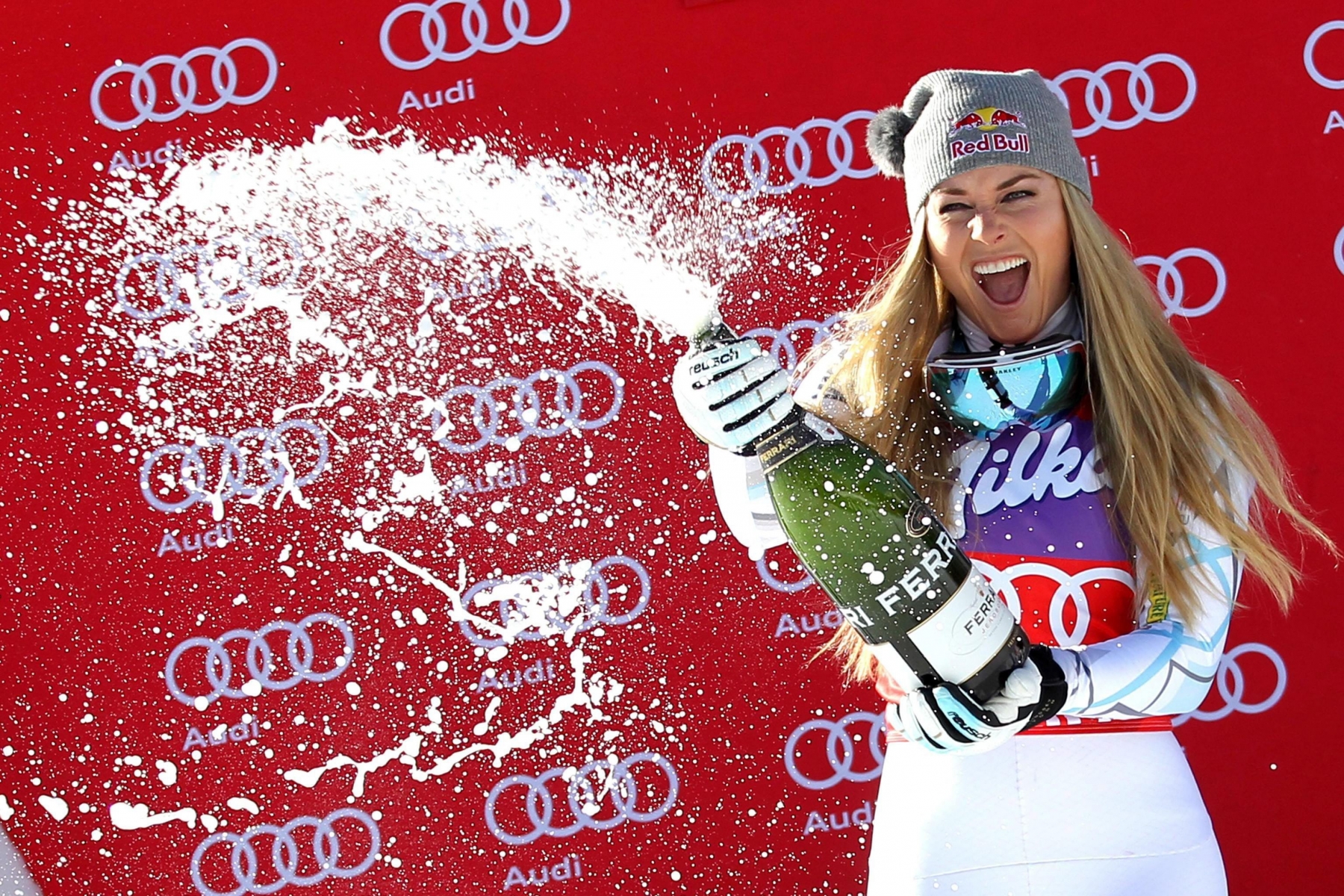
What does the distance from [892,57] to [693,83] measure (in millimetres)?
447

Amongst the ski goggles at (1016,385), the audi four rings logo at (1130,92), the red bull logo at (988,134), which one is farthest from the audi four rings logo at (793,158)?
the ski goggles at (1016,385)

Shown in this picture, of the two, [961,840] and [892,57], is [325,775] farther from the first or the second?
[892,57]

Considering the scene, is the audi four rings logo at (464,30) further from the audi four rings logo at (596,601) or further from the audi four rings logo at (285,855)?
the audi four rings logo at (285,855)

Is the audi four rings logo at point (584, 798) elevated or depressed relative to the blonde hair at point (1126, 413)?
depressed

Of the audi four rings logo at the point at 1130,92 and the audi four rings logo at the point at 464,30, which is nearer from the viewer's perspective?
the audi four rings logo at the point at 1130,92

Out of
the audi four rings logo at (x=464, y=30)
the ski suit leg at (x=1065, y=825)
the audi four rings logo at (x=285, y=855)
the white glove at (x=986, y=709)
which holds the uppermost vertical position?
the audi four rings logo at (x=464, y=30)

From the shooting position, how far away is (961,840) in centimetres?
159

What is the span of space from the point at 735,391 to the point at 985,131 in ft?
2.05

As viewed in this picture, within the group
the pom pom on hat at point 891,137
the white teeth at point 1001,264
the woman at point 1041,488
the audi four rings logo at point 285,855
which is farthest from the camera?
the audi four rings logo at point 285,855

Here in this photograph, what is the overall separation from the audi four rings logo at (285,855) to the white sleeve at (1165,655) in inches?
78.7

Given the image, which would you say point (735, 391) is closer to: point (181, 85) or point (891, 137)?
point (891, 137)

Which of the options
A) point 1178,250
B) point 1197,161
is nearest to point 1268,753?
point 1178,250

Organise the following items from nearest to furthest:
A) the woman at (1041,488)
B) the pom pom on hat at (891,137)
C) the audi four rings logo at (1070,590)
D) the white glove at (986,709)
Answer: the white glove at (986,709), the woman at (1041,488), the audi four rings logo at (1070,590), the pom pom on hat at (891,137)

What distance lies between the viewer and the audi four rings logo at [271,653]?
2.88m
